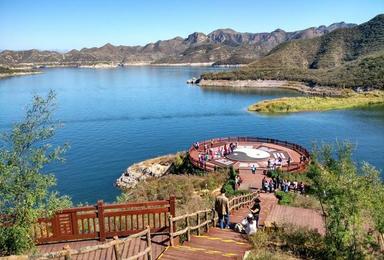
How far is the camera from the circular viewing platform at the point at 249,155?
32.6 m

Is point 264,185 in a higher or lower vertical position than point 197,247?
lower

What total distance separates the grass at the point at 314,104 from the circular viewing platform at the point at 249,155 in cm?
4567

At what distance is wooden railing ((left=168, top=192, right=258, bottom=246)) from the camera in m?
11.5

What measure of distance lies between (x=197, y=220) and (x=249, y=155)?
23.7 m

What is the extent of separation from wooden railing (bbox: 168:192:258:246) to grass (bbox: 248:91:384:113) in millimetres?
64145

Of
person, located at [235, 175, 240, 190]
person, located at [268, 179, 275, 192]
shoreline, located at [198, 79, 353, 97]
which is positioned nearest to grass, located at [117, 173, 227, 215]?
person, located at [235, 175, 240, 190]

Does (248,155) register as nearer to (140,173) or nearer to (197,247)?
(140,173)

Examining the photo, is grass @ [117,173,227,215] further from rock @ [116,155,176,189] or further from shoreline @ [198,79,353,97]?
shoreline @ [198,79,353,97]

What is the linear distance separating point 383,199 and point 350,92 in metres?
108

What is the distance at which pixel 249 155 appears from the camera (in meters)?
36.0

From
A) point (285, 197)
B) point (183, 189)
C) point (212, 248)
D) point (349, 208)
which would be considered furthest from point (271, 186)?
point (212, 248)

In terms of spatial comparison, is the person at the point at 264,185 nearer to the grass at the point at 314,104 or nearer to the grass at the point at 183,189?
the grass at the point at 183,189

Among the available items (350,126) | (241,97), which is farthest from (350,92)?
(350,126)

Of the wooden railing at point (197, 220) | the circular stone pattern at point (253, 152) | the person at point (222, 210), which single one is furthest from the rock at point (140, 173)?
the person at point (222, 210)
